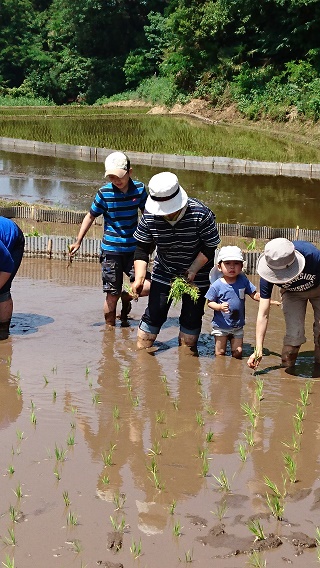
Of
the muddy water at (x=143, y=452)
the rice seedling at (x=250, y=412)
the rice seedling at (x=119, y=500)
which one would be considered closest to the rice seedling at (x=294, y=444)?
the muddy water at (x=143, y=452)

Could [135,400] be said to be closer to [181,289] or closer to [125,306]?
[181,289]

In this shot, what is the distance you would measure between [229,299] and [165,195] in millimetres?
1081

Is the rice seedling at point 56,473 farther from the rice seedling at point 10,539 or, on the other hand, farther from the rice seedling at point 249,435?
the rice seedling at point 249,435

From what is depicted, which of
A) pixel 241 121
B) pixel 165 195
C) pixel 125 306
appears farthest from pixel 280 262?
pixel 241 121

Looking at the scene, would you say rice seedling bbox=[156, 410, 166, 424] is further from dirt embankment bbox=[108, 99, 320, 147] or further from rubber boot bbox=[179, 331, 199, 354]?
dirt embankment bbox=[108, 99, 320, 147]

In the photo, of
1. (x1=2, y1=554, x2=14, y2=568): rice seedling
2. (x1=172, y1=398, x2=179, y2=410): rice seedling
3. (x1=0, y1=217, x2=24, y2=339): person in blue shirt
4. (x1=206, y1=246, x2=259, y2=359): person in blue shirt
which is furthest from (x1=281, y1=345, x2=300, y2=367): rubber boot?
(x1=2, y1=554, x2=14, y2=568): rice seedling

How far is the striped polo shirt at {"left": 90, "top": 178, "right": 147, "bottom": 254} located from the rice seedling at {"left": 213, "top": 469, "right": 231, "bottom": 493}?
3157 mm

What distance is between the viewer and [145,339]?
685 cm

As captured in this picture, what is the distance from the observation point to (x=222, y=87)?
33438mm

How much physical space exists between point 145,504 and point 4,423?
4.54 feet

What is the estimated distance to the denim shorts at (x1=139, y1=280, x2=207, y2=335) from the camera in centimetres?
668

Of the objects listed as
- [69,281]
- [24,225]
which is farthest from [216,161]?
[69,281]

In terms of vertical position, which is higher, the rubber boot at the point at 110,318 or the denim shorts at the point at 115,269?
the denim shorts at the point at 115,269

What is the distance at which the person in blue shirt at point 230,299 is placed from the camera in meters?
6.59
